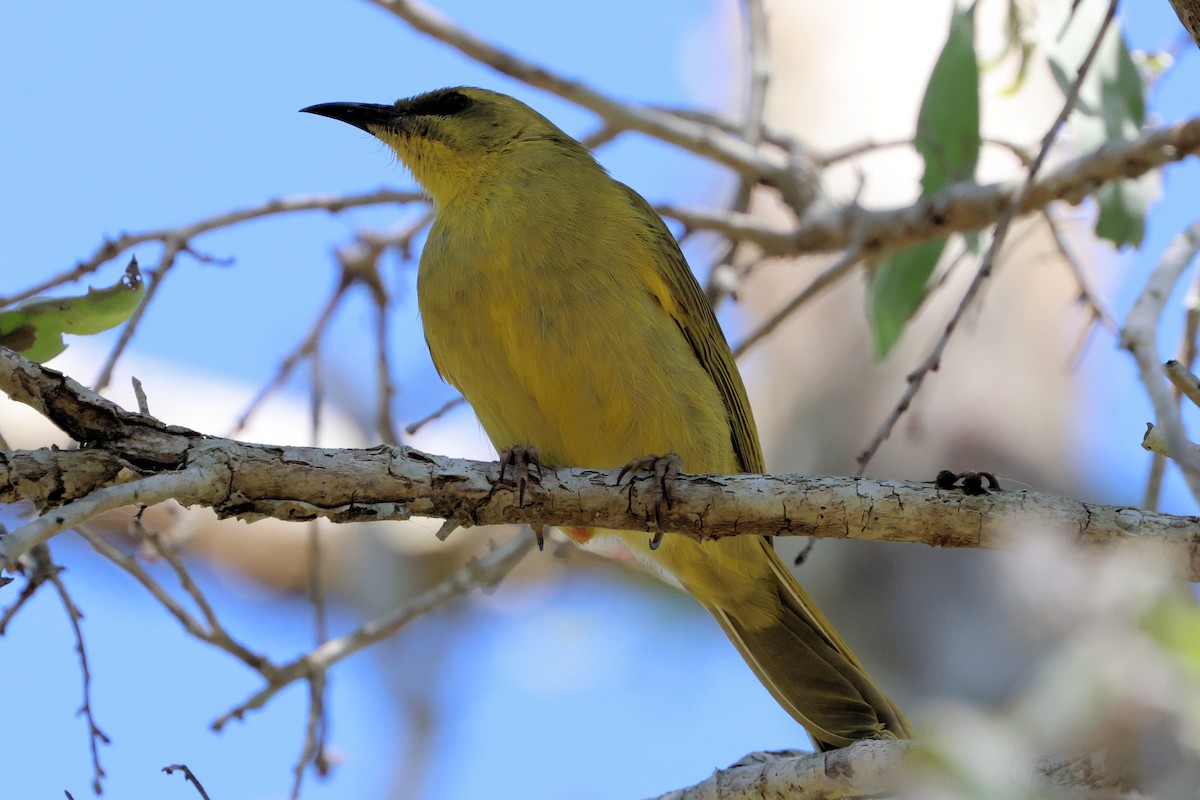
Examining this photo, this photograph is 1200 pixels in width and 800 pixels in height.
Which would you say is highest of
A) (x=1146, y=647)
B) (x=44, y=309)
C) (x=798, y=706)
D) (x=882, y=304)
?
(x=882, y=304)

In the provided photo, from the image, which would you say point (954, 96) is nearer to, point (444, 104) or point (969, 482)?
point (444, 104)

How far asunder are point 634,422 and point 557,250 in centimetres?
63

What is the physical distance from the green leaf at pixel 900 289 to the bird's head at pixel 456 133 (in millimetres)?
1377

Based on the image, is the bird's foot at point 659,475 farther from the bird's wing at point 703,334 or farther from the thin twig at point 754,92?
the thin twig at point 754,92

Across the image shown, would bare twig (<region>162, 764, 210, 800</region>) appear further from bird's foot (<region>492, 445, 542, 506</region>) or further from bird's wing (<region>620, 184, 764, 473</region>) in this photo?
bird's wing (<region>620, 184, 764, 473</region>)

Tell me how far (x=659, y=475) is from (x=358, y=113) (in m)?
2.67

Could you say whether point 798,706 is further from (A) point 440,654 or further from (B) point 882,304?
(A) point 440,654

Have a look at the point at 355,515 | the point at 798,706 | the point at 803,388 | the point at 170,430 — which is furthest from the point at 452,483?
the point at 803,388

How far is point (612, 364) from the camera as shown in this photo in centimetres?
399

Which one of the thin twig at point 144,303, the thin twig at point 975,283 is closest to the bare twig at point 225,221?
the thin twig at point 144,303

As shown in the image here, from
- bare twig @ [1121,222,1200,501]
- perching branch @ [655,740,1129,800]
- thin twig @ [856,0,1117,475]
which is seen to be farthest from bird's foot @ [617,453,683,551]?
bare twig @ [1121,222,1200,501]

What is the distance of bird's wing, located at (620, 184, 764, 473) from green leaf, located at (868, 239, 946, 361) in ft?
2.50

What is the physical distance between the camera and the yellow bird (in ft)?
13.1

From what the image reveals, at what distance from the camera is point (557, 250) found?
13.5ft
